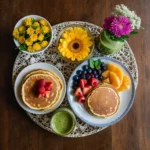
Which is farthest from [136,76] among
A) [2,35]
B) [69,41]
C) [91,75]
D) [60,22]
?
[2,35]

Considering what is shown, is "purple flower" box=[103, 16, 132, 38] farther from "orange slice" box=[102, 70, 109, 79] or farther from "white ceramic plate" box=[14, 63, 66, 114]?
"white ceramic plate" box=[14, 63, 66, 114]

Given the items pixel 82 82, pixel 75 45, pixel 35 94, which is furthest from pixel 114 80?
pixel 35 94

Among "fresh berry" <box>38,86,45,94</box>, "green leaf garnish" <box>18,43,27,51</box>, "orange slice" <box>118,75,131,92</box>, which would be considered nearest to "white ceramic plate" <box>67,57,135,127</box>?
"orange slice" <box>118,75,131,92</box>

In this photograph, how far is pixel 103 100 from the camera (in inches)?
52.9

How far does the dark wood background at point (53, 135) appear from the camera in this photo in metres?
1.46

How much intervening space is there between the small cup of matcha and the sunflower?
10.1 inches

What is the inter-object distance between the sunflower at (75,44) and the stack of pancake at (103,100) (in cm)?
18

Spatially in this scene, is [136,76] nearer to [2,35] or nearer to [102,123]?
[102,123]

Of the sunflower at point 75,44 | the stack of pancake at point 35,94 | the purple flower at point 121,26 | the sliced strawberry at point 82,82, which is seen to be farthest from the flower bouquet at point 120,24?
the stack of pancake at point 35,94

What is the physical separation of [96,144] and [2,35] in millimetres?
747

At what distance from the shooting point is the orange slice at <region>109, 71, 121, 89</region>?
133 cm

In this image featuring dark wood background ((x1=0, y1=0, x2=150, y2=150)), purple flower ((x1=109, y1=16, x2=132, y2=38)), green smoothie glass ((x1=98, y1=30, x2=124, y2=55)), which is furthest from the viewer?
dark wood background ((x1=0, y1=0, x2=150, y2=150))

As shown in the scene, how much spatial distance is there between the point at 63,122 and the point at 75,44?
1.23 ft

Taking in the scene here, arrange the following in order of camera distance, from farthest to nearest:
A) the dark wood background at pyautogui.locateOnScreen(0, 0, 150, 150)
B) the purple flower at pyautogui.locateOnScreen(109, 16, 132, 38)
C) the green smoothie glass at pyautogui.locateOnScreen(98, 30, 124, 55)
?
the dark wood background at pyautogui.locateOnScreen(0, 0, 150, 150) → the green smoothie glass at pyautogui.locateOnScreen(98, 30, 124, 55) → the purple flower at pyautogui.locateOnScreen(109, 16, 132, 38)
